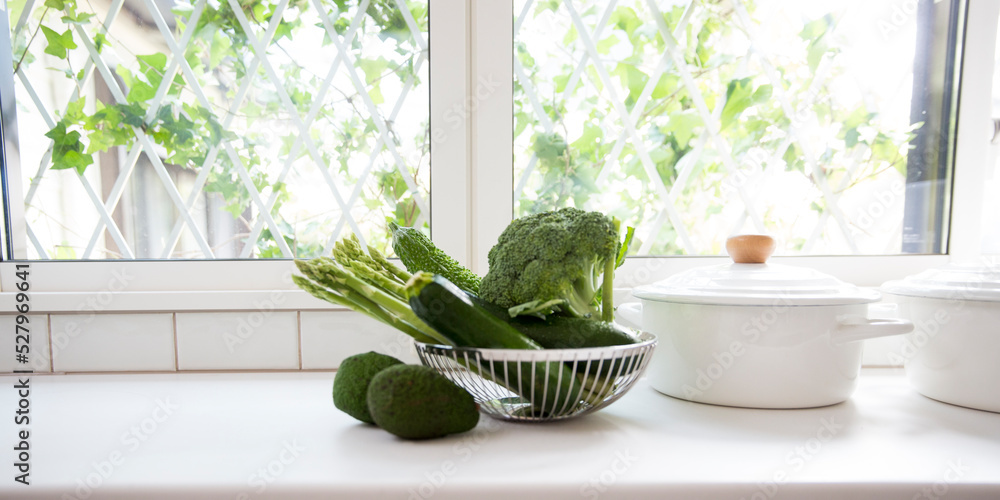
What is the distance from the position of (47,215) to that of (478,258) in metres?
0.78

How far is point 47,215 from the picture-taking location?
946 millimetres

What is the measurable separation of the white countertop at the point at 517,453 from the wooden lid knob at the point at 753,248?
0.62 ft

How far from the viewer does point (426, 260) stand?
0.65 metres

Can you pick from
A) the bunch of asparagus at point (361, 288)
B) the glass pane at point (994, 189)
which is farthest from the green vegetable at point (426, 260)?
the glass pane at point (994, 189)

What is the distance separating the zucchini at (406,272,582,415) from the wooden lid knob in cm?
29

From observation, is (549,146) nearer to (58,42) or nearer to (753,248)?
(753,248)

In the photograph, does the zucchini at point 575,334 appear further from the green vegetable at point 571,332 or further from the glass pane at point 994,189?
the glass pane at point 994,189

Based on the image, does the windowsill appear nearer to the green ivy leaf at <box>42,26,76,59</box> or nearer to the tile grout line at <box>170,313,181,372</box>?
the tile grout line at <box>170,313,181,372</box>

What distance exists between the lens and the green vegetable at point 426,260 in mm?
646

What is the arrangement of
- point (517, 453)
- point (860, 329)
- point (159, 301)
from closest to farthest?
point (517, 453), point (860, 329), point (159, 301)

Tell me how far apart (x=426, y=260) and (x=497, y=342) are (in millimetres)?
158

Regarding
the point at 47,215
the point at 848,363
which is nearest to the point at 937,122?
the point at 848,363

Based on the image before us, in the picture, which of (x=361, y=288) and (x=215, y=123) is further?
(x=215, y=123)

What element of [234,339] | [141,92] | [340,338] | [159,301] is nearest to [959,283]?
[340,338]
